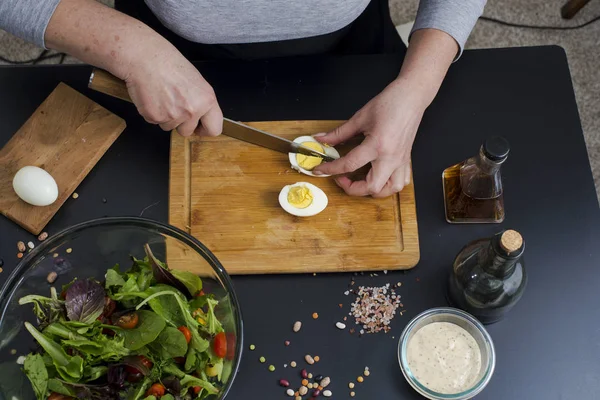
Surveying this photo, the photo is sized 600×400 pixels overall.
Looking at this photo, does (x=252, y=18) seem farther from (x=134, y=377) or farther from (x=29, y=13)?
(x=134, y=377)

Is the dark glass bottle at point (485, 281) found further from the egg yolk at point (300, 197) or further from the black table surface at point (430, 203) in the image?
the egg yolk at point (300, 197)

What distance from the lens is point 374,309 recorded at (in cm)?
134

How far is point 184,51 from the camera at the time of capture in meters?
1.60

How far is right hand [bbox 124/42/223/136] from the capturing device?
4.19 feet

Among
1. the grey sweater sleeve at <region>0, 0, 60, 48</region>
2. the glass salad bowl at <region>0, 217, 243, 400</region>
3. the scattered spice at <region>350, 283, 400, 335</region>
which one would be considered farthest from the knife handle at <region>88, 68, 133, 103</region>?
the scattered spice at <region>350, 283, 400, 335</region>

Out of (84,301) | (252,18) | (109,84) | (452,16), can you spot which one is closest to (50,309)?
(84,301)

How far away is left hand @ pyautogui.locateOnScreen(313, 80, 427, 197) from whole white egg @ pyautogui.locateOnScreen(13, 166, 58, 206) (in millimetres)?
543

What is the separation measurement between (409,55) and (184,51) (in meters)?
0.54

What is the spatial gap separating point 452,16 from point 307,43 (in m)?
0.33

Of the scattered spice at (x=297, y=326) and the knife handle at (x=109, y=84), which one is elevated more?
the knife handle at (x=109, y=84)

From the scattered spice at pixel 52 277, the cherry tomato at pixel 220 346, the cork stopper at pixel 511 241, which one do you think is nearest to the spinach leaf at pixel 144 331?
the cherry tomato at pixel 220 346

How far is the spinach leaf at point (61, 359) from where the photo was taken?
110cm

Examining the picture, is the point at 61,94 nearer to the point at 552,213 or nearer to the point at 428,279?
the point at 428,279

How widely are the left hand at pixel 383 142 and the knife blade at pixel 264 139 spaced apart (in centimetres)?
5
